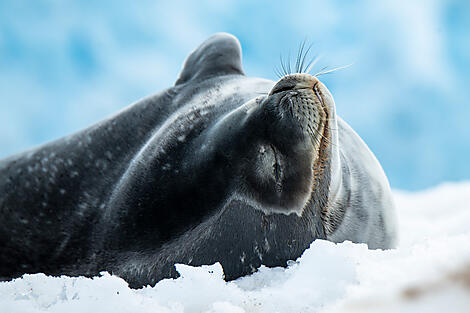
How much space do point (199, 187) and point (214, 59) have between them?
1.57 meters

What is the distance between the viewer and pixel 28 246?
2840 mm

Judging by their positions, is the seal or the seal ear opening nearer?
the seal

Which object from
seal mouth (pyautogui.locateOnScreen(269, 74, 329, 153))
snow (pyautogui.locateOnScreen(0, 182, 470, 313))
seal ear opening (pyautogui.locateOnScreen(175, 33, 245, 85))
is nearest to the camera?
snow (pyautogui.locateOnScreen(0, 182, 470, 313))

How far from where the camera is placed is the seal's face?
2.01 meters

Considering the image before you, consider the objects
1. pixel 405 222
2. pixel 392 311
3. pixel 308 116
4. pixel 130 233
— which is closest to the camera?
pixel 392 311

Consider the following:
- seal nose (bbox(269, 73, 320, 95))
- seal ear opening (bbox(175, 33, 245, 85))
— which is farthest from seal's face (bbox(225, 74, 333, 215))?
seal ear opening (bbox(175, 33, 245, 85))

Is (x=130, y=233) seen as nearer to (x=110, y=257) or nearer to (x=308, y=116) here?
(x=110, y=257)

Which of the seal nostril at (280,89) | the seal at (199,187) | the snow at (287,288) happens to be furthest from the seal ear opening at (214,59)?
the snow at (287,288)

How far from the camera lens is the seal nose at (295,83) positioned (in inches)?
81.9

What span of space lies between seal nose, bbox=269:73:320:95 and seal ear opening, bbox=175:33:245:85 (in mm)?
1354

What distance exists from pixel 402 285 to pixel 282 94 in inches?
46.4

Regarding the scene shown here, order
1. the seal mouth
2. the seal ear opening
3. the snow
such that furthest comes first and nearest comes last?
the seal ear opening
the seal mouth
the snow

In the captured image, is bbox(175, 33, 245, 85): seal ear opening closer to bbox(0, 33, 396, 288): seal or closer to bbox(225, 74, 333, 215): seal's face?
bbox(0, 33, 396, 288): seal

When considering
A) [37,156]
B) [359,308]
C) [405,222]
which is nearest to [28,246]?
[37,156]
